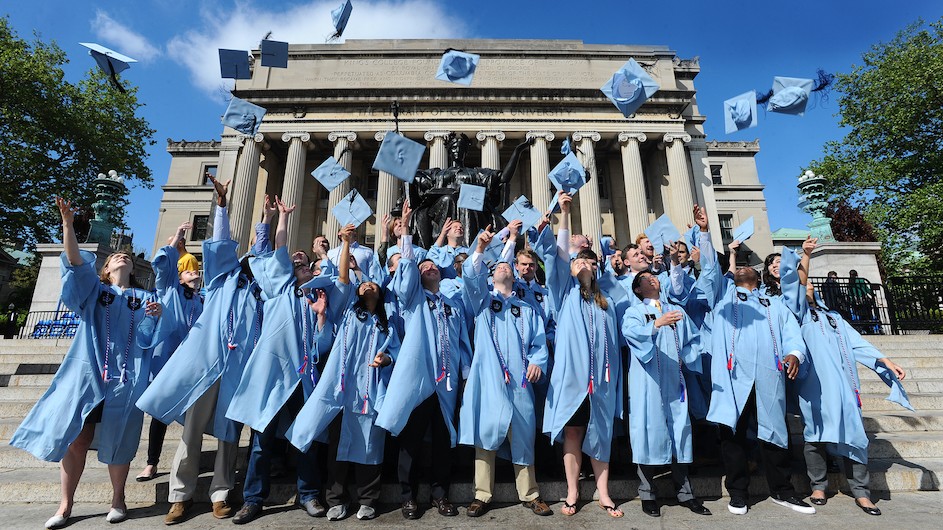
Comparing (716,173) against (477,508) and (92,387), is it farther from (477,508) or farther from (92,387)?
(92,387)

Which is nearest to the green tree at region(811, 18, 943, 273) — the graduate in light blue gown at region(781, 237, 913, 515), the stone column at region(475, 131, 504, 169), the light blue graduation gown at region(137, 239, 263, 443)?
the stone column at region(475, 131, 504, 169)

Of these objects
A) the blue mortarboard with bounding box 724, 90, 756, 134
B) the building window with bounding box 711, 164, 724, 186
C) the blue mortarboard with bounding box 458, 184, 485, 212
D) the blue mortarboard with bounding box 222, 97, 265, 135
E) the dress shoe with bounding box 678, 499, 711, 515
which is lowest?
the dress shoe with bounding box 678, 499, 711, 515

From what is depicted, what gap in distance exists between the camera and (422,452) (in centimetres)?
430

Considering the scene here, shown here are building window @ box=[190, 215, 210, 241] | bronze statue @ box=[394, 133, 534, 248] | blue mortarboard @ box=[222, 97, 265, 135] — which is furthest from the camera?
building window @ box=[190, 215, 210, 241]

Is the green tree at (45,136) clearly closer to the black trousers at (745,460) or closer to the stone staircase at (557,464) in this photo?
the stone staircase at (557,464)

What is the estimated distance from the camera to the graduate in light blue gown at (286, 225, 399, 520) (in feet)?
13.1

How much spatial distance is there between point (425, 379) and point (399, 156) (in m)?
3.63

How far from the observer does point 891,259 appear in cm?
2248

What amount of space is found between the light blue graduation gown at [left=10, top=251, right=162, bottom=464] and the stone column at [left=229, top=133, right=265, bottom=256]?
25.6 m

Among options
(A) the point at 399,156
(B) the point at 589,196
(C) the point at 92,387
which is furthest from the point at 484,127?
(C) the point at 92,387

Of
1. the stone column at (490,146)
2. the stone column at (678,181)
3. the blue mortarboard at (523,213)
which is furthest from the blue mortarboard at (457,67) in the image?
the stone column at (678,181)

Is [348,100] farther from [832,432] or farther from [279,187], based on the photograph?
[832,432]

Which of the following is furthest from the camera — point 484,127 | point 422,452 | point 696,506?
point 484,127

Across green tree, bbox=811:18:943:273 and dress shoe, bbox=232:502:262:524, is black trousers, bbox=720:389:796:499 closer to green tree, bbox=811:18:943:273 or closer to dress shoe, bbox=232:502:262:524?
dress shoe, bbox=232:502:262:524
